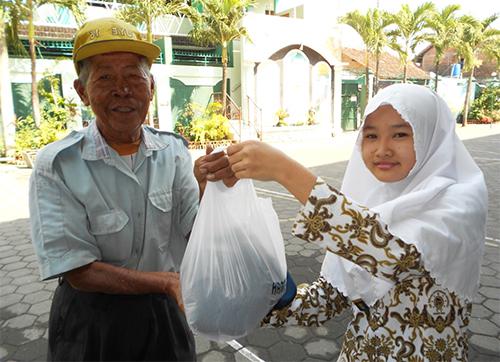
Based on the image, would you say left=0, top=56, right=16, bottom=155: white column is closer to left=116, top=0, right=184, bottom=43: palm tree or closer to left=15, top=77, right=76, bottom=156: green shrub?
left=15, top=77, right=76, bottom=156: green shrub

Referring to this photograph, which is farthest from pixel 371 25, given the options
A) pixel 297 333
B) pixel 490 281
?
pixel 297 333

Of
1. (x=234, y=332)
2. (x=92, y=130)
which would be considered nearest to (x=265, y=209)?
(x=234, y=332)

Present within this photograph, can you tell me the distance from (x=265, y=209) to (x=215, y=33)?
46.9 feet

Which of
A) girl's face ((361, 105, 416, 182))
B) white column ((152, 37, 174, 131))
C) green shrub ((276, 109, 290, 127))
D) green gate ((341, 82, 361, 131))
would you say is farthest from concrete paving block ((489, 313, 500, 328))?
green gate ((341, 82, 361, 131))

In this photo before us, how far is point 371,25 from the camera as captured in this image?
17984 mm

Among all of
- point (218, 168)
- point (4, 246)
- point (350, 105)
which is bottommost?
point (4, 246)

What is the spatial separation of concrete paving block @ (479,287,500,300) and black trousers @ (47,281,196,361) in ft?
10.2

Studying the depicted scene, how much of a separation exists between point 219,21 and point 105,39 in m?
13.7

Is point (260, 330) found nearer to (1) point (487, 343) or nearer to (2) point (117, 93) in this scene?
(1) point (487, 343)

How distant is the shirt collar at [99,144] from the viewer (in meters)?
1.43

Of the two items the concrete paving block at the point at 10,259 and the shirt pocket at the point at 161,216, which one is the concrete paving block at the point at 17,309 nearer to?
the concrete paving block at the point at 10,259

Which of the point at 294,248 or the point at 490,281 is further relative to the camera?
the point at 294,248

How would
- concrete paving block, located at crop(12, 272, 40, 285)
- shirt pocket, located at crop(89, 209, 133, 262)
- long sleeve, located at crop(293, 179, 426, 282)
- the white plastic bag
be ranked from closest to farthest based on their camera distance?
long sleeve, located at crop(293, 179, 426, 282)
the white plastic bag
shirt pocket, located at crop(89, 209, 133, 262)
concrete paving block, located at crop(12, 272, 40, 285)

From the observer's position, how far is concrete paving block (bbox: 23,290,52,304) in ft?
11.6
